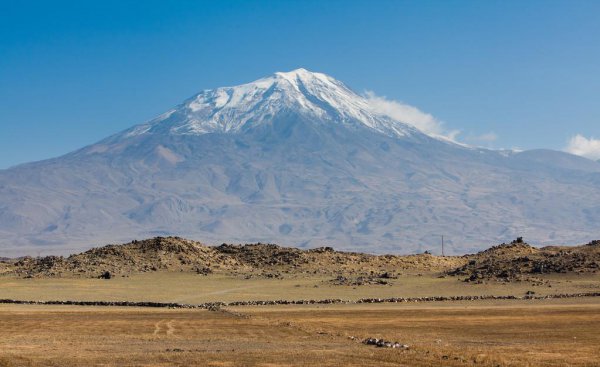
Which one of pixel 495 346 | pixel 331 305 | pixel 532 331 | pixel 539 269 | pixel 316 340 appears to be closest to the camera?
pixel 495 346

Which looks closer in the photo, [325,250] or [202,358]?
[202,358]

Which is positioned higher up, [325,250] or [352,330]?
[325,250]

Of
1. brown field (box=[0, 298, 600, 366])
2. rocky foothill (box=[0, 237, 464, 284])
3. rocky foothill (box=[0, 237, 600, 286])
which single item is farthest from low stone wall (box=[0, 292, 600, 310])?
rocky foothill (box=[0, 237, 464, 284])

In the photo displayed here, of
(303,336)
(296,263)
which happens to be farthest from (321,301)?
(296,263)

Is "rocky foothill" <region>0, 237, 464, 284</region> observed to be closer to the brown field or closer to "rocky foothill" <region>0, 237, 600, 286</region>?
"rocky foothill" <region>0, 237, 600, 286</region>

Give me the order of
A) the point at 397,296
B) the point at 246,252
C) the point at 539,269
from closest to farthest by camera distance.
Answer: the point at 397,296, the point at 539,269, the point at 246,252

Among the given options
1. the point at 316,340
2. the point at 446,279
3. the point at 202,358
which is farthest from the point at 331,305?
the point at 202,358

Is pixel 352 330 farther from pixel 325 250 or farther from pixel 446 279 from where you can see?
pixel 325 250
